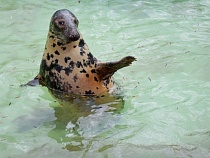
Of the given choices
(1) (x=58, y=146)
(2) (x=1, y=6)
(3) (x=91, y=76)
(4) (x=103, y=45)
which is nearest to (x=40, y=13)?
(2) (x=1, y=6)

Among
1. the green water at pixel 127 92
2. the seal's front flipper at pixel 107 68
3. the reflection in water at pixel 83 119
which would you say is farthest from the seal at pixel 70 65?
the green water at pixel 127 92

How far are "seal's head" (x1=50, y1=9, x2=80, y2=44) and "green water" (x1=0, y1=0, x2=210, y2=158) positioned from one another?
71 centimetres

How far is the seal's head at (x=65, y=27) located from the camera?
4578 millimetres

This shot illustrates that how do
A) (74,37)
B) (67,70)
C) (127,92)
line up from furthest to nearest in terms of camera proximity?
(127,92) < (67,70) < (74,37)

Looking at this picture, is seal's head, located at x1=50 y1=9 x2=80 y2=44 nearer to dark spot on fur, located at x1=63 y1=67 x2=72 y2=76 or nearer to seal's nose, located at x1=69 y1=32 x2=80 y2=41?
seal's nose, located at x1=69 y1=32 x2=80 y2=41

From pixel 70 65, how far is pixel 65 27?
0.40m

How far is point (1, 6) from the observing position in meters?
9.63

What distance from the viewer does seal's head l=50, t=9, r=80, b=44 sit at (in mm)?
4578

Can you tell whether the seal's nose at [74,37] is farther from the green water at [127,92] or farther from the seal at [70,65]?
the green water at [127,92]

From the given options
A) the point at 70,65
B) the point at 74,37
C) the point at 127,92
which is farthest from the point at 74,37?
the point at 127,92

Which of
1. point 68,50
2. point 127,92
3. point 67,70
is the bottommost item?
point 127,92

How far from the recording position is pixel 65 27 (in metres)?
4.62

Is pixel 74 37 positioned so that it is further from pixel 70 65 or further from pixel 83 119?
pixel 83 119

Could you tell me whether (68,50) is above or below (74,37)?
below
